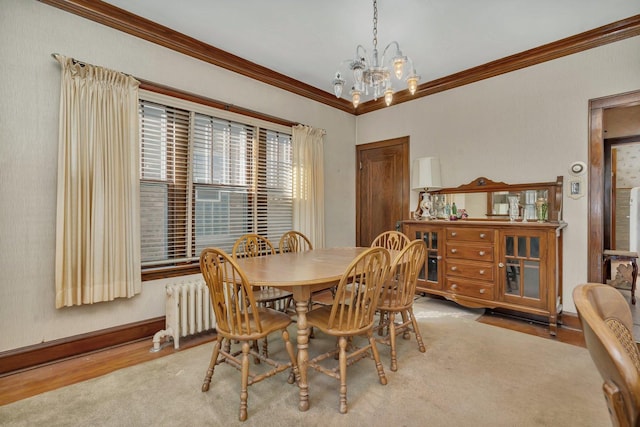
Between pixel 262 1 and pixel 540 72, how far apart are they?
2.87m

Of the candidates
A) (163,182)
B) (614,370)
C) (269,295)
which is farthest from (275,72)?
(614,370)

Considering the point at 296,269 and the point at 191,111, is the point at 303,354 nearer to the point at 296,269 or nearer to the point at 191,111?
the point at 296,269

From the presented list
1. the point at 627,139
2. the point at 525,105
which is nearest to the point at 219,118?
the point at 525,105

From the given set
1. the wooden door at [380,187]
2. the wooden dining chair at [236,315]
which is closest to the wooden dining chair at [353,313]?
the wooden dining chair at [236,315]

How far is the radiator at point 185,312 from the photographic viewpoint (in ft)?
8.37

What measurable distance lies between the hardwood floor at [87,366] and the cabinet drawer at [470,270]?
54 centimetres

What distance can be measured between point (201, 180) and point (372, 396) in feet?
7.89

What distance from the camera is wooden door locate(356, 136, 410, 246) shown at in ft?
14.1

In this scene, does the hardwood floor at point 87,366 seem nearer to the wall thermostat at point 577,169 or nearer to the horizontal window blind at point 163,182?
the horizontal window blind at point 163,182

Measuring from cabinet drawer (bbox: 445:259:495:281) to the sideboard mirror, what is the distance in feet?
2.13

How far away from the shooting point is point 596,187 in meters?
2.84

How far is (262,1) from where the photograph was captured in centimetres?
240

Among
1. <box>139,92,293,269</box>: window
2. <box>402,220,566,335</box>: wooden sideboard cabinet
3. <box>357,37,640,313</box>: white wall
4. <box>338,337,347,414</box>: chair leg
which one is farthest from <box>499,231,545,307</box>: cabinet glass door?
<box>139,92,293,269</box>: window

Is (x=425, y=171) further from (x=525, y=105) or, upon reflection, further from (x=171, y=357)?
(x=171, y=357)
